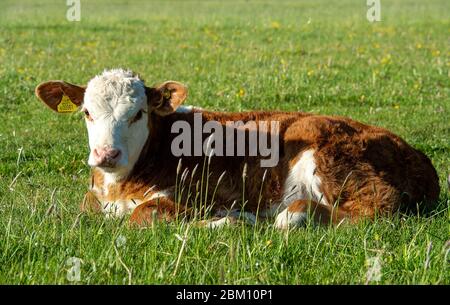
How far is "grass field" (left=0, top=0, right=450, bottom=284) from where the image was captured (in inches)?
211

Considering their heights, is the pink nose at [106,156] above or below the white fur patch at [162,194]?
above

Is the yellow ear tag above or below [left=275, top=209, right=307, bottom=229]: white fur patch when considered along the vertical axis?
above

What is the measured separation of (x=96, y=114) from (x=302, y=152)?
1732 mm

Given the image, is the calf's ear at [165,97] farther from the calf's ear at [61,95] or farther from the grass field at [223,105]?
the grass field at [223,105]

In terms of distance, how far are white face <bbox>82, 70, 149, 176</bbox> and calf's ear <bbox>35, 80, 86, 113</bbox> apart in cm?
17

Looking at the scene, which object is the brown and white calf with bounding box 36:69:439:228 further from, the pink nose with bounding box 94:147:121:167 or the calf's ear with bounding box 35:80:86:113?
the pink nose with bounding box 94:147:121:167

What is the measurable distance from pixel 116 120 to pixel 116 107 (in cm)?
13

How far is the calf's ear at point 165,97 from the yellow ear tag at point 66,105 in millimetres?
654

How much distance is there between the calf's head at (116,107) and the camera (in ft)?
23.4

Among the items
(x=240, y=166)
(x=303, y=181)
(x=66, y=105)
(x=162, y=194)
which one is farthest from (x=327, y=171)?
(x=66, y=105)

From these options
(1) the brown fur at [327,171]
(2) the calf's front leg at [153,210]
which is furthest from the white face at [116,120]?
(2) the calf's front leg at [153,210]

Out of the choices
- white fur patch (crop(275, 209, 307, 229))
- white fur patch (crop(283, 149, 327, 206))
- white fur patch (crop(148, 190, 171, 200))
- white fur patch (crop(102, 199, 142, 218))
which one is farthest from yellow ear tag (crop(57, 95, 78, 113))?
white fur patch (crop(275, 209, 307, 229))

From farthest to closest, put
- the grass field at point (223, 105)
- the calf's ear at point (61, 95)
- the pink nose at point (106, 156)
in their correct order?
1. the calf's ear at point (61, 95)
2. the pink nose at point (106, 156)
3. the grass field at point (223, 105)
